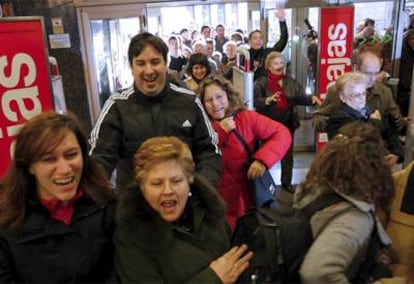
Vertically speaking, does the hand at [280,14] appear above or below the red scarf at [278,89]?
above

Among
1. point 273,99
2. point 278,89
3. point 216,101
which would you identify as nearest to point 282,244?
point 216,101

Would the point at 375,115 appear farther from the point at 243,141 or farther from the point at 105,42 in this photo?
the point at 105,42

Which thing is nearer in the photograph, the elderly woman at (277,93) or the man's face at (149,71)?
the man's face at (149,71)

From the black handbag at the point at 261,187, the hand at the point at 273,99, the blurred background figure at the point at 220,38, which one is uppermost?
the blurred background figure at the point at 220,38

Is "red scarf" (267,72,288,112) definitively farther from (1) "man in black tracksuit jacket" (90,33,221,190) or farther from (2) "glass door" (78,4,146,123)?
(1) "man in black tracksuit jacket" (90,33,221,190)

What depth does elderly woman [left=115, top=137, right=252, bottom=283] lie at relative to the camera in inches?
52.4

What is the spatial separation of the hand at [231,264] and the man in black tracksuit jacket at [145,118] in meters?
0.63

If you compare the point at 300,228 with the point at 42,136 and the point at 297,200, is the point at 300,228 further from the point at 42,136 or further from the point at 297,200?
the point at 42,136

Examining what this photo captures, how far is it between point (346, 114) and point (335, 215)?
56.6 inches

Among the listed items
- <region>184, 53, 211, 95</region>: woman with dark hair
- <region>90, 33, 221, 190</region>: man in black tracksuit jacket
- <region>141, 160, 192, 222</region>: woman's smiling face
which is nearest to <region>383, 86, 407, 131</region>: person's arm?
<region>184, 53, 211, 95</region>: woman with dark hair

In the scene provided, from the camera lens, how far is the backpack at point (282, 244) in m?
1.32

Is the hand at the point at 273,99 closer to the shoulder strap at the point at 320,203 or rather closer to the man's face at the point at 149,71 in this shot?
the man's face at the point at 149,71

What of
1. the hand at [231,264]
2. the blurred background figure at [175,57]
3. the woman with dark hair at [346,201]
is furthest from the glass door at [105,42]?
the hand at [231,264]

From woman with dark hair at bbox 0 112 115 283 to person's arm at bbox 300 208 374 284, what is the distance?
677mm
